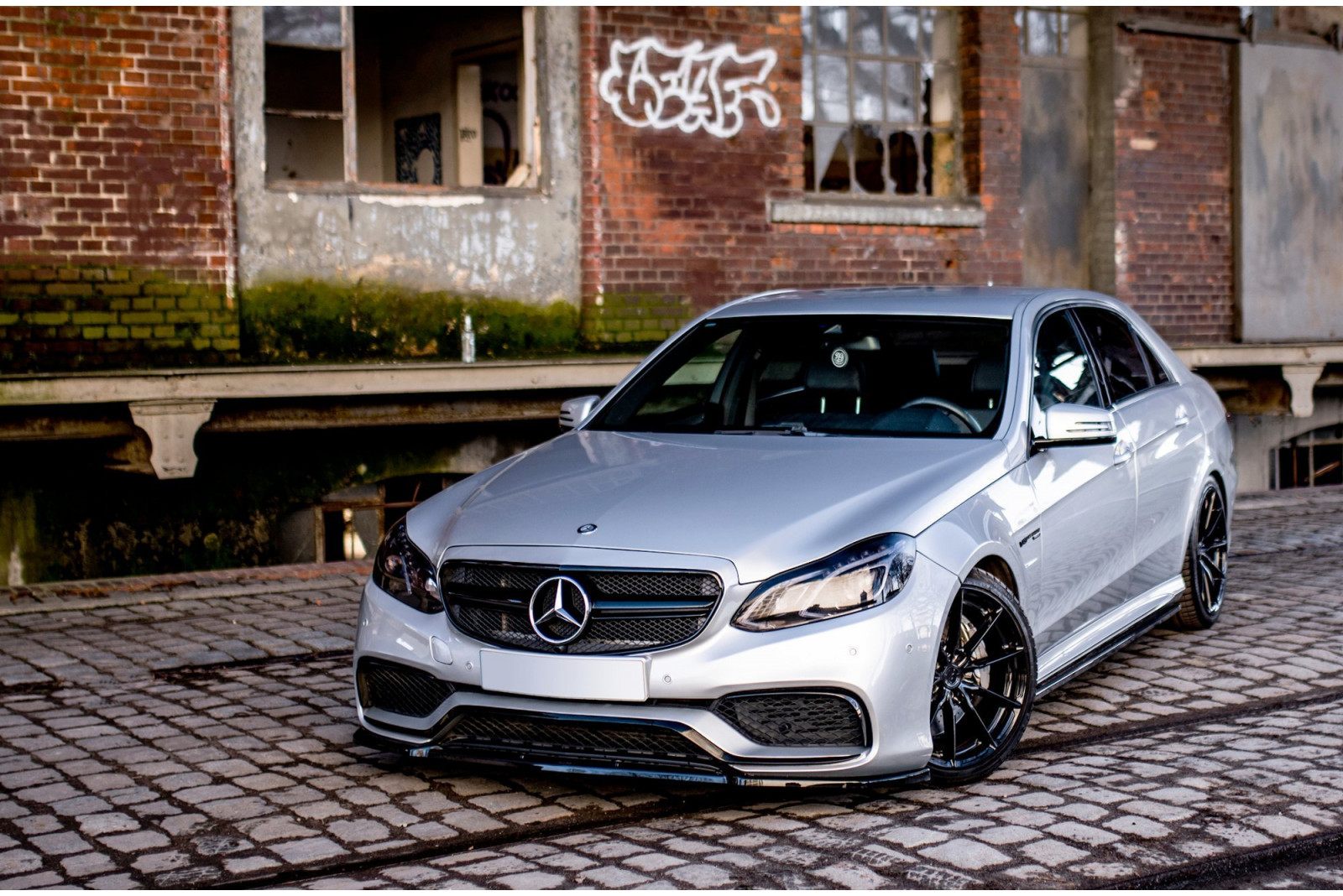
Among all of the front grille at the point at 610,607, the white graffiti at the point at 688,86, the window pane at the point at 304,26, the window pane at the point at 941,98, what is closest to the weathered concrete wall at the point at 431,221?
the window pane at the point at 304,26

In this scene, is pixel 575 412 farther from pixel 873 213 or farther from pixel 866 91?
pixel 866 91

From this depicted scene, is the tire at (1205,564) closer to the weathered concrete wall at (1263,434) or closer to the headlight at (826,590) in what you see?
the headlight at (826,590)

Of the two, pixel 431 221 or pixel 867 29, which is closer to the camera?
pixel 431 221

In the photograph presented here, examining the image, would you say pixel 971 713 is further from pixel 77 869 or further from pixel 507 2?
pixel 507 2

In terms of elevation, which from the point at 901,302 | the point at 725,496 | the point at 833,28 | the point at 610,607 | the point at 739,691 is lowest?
the point at 739,691

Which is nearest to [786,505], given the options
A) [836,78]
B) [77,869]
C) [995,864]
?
[995,864]

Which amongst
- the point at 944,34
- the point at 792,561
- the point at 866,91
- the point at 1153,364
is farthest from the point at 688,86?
the point at 792,561

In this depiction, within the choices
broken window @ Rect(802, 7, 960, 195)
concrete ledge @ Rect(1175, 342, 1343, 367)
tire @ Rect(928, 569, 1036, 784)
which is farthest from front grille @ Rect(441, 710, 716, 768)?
concrete ledge @ Rect(1175, 342, 1343, 367)

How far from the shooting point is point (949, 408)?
575 centimetres

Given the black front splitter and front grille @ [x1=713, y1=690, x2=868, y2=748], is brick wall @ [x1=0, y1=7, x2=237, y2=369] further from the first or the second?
front grille @ [x1=713, y1=690, x2=868, y2=748]

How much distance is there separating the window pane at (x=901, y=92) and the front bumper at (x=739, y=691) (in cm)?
942

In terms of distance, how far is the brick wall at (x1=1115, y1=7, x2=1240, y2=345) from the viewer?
567 inches

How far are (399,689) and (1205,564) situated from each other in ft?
13.3

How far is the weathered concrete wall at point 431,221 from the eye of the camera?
34.4 ft
